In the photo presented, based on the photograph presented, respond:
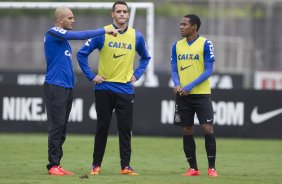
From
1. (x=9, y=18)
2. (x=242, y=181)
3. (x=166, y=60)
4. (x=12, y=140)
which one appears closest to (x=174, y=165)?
(x=242, y=181)

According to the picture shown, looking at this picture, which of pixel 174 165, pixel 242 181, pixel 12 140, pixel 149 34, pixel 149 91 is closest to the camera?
pixel 242 181

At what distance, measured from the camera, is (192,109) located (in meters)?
12.1

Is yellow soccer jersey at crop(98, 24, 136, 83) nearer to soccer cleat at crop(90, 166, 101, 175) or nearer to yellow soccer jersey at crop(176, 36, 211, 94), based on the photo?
yellow soccer jersey at crop(176, 36, 211, 94)

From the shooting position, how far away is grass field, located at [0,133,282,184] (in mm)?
11164

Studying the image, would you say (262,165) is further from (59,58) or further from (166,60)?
(166,60)

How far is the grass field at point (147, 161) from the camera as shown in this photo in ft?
36.6

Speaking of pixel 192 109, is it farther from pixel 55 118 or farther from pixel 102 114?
pixel 55 118

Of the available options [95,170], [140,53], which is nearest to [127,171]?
[95,170]

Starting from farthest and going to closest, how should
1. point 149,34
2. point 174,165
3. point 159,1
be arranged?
point 159,1, point 149,34, point 174,165

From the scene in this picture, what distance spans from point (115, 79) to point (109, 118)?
55 cm

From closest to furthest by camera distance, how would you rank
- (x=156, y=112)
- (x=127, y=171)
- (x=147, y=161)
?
(x=127, y=171)
(x=147, y=161)
(x=156, y=112)

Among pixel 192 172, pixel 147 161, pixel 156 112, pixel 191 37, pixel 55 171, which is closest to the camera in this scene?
pixel 55 171

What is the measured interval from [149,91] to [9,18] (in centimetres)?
1583

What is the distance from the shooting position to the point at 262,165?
13578 millimetres
